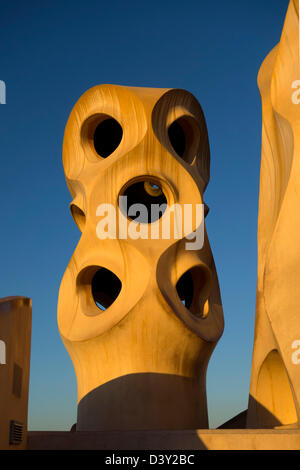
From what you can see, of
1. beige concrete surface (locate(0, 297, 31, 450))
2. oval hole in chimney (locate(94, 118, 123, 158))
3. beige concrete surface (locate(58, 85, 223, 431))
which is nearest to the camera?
beige concrete surface (locate(0, 297, 31, 450))

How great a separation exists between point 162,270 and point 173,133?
6.13 metres

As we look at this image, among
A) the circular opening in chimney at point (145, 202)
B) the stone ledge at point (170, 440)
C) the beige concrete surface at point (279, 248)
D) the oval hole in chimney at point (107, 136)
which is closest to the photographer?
the stone ledge at point (170, 440)

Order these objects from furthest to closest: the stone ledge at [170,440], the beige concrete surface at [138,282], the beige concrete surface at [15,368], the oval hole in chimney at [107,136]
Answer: the oval hole in chimney at [107,136] < the beige concrete surface at [138,282] < the stone ledge at [170,440] < the beige concrete surface at [15,368]

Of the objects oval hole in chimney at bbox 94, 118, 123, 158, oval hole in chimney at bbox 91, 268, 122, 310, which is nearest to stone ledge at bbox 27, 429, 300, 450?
oval hole in chimney at bbox 91, 268, 122, 310

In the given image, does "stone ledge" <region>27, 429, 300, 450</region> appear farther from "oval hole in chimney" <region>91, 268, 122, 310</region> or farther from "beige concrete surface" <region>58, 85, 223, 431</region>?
"oval hole in chimney" <region>91, 268, 122, 310</region>

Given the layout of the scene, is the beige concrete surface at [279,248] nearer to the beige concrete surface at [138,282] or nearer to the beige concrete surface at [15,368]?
the beige concrete surface at [138,282]

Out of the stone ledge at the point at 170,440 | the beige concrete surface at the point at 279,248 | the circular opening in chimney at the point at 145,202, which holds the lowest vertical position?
the stone ledge at the point at 170,440

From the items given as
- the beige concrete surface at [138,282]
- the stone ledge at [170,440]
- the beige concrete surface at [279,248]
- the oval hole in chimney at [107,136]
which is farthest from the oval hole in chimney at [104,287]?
the stone ledge at [170,440]

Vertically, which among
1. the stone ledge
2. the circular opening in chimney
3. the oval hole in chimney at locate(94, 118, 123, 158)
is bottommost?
the stone ledge

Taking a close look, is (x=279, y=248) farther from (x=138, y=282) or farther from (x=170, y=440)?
(x=170, y=440)

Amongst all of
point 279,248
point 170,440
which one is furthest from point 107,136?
point 170,440

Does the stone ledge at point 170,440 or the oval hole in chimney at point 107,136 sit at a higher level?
the oval hole in chimney at point 107,136
